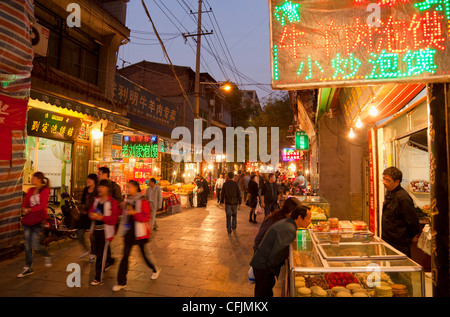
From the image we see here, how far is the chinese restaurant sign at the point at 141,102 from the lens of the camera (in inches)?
509

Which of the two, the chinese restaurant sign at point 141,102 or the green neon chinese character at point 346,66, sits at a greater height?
the chinese restaurant sign at point 141,102

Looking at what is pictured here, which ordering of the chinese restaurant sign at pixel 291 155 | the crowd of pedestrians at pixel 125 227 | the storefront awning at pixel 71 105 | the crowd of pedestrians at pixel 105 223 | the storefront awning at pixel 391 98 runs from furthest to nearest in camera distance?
the chinese restaurant sign at pixel 291 155
the storefront awning at pixel 71 105
the crowd of pedestrians at pixel 105 223
the storefront awning at pixel 391 98
the crowd of pedestrians at pixel 125 227

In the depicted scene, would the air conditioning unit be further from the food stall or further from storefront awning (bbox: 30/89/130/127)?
the food stall

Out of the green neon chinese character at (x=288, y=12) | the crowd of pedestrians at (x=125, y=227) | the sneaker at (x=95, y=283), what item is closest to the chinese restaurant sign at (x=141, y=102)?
the crowd of pedestrians at (x=125, y=227)

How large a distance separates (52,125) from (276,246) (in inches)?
351

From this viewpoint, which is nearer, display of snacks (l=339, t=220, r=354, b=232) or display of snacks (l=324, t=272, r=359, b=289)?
display of snacks (l=324, t=272, r=359, b=289)

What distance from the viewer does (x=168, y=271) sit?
548 centimetres

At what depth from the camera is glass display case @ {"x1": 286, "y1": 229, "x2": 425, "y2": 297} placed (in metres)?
2.89

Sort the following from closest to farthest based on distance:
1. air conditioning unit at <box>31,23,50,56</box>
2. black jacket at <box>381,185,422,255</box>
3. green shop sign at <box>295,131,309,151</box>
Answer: black jacket at <box>381,185,422,255</box> → air conditioning unit at <box>31,23,50,56</box> → green shop sign at <box>295,131,309,151</box>

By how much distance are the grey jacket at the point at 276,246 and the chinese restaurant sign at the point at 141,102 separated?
35.8 feet

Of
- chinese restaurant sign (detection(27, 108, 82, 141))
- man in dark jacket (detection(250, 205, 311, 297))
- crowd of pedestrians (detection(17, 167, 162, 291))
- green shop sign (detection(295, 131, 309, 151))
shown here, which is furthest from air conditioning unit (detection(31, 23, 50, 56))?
green shop sign (detection(295, 131, 309, 151))

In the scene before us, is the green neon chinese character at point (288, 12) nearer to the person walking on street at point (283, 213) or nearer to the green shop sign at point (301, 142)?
the person walking on street at point (283, 213)
